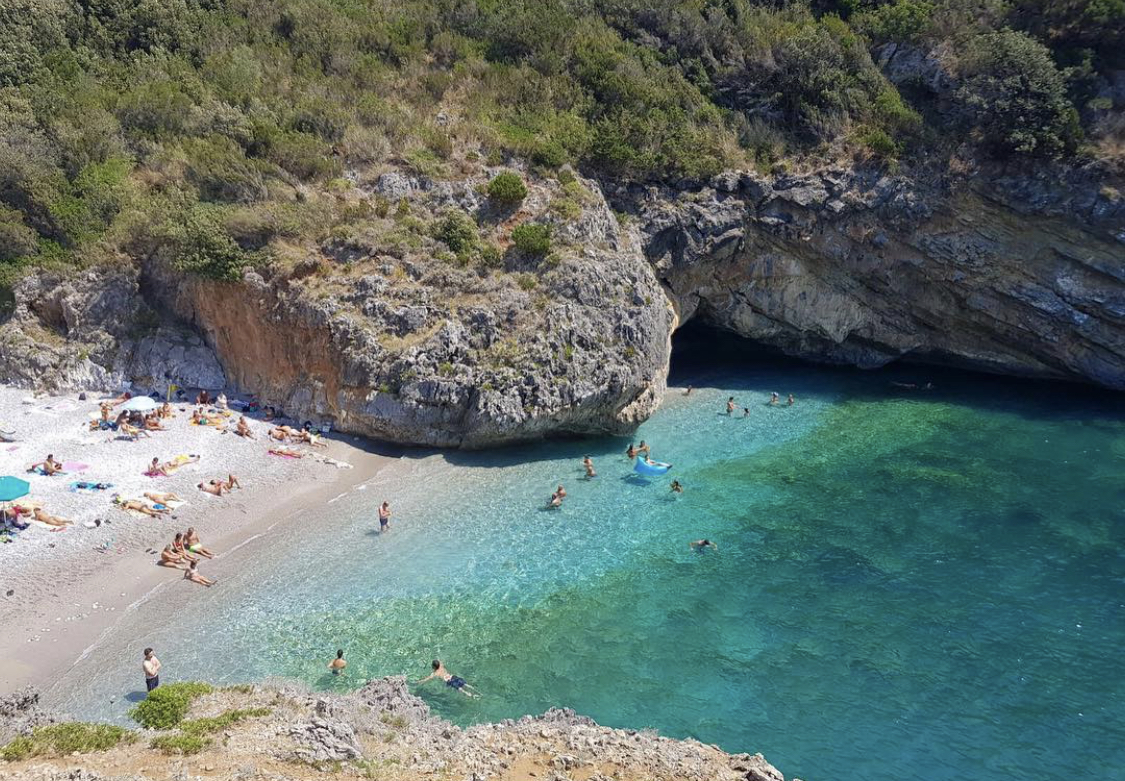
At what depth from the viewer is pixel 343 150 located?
29078 mm

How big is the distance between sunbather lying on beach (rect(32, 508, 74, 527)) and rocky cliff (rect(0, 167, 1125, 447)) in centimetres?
820

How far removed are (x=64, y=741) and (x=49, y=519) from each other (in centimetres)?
996

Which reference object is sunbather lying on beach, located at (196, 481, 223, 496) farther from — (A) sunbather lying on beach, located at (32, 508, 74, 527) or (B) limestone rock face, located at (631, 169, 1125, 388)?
(B) limestone rock face, located at (631, 169, 1125, 388)

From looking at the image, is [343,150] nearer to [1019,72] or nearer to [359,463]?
[359,463]

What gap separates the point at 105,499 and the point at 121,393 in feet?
25.5

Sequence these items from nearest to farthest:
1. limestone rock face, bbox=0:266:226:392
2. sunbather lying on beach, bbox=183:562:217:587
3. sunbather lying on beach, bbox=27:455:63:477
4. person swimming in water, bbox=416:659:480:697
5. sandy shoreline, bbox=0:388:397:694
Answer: person swimming in water, bbox=416:659:480:697 → sandy shoreline, bbox=0:388:397:694 → sunbather lying on beach, bbox=183:562:217:587 → sunbather lying on beach, bbox=27:455:63:477 → limestone rock face, bbox=0:266:226:392

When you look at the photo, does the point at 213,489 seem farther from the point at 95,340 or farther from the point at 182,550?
the point at 95,340

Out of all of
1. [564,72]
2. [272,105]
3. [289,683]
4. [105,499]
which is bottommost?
[289,683]

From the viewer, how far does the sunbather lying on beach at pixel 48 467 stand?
21062 mm

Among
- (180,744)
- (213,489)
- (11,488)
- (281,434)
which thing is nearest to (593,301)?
(281,434)

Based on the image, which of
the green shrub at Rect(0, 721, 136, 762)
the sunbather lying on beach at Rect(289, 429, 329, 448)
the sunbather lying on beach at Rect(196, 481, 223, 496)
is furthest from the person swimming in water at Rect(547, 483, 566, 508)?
the green shrub at Rect(0, 721, 136, 762)

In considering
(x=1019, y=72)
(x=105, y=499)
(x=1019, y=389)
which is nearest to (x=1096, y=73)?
(x=1019, y=72)

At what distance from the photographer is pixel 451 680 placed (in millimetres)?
15047

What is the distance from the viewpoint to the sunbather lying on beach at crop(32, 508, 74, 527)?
62.1ft
